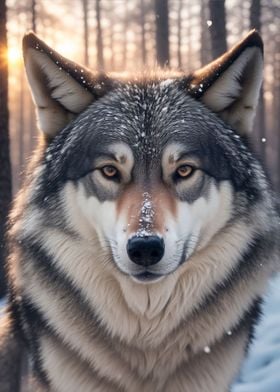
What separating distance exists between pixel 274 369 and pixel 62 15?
23.7m

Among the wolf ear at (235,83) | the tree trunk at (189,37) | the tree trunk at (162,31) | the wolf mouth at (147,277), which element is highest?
the tree trunk at (189,37)

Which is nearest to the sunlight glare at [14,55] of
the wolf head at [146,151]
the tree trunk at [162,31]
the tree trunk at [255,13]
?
the tree trunk at [162,31]

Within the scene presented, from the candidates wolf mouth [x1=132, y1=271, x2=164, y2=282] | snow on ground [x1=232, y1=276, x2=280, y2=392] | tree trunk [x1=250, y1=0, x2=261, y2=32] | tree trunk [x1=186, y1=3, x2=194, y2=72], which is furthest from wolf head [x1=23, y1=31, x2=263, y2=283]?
tree trunk [x1=186, y1=3, x2=194, y2=72]

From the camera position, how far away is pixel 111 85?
3.87 metres

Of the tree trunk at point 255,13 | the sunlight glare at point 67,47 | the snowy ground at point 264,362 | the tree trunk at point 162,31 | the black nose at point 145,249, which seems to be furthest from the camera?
the sunlight glare at point 67,47

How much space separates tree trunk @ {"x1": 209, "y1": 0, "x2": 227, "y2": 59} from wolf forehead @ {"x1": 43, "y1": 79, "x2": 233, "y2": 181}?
7952 millimetres

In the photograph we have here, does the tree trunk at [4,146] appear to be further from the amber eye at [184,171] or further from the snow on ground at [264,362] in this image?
the amber eye at [184,171]

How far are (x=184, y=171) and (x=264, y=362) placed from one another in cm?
247

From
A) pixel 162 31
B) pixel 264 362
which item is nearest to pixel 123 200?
pixel 264 362

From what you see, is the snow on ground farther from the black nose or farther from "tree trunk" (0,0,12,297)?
"tree trunk" (0,0,12,297)

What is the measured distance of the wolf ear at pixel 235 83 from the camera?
138 inches

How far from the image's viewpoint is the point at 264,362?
509 cm

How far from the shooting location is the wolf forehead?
11.3 feet

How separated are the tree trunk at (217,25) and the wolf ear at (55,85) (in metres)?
7.93
